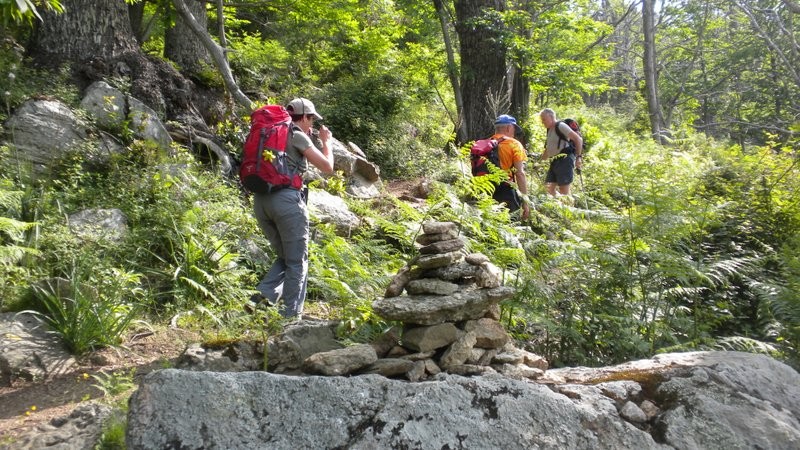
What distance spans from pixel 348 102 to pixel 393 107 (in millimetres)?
1167

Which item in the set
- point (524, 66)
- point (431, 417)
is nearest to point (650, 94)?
point (524, 66)

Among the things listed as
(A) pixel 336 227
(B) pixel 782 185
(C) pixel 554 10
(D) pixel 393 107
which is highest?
(C) pixel 554 10

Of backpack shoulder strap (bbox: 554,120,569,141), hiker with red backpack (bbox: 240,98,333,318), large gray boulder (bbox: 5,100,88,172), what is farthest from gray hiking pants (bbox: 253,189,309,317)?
backpack shoulder strap (bbox: 554,120,569,141)

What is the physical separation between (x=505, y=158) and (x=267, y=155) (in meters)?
3.12

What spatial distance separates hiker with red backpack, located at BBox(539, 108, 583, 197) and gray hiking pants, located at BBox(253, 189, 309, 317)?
465 centimetres

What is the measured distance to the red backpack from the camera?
208 inches

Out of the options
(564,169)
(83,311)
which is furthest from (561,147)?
(83,311)

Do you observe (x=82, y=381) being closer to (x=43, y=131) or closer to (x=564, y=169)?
(x=43, y=131)

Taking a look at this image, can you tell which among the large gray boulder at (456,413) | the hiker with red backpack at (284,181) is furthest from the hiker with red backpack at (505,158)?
the large gray boulder at (456,413)

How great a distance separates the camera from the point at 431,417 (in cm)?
264

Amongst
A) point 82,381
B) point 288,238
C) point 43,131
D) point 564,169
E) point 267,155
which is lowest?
point 82,381

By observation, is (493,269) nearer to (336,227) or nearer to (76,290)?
(76,290)

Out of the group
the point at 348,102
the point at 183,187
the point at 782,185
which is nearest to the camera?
the point at 183,187

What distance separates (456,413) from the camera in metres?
2.67
